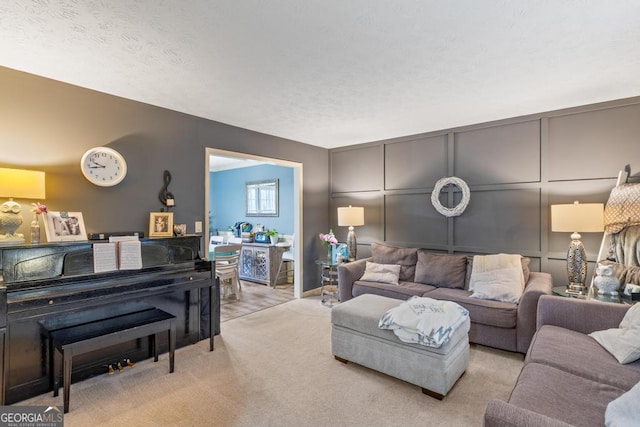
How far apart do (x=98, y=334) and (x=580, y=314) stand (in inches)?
140

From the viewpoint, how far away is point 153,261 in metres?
2.87

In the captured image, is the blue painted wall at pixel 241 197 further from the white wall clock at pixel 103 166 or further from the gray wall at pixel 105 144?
the white wall clock at pixel 103 166

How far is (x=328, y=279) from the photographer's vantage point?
4.86 m

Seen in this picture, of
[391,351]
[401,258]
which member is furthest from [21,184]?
[401,258]

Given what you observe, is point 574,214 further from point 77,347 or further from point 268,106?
point 77,347

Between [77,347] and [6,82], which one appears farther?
[6,82]

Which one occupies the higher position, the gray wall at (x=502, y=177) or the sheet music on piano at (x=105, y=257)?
the gray wall at (x=502, y=177)

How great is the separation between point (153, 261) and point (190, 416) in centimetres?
140

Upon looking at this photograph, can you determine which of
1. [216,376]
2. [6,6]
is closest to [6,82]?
[6,6]

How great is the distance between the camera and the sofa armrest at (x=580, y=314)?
2164 mm

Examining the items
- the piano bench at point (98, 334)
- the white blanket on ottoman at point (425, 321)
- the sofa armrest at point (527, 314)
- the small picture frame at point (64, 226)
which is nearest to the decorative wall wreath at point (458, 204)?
the sofa armrest at point (527, 314)

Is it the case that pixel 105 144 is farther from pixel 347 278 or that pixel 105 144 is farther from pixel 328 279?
pixel 328 279

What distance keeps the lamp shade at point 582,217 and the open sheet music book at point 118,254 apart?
3950 mm

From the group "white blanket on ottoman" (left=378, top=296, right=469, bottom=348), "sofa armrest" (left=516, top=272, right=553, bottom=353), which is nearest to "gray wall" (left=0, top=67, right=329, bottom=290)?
"white blanket on ottoman" (left=378, top=296, right=469, bottom=348)
